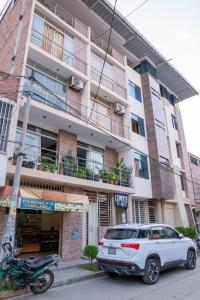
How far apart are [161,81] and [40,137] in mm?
16208

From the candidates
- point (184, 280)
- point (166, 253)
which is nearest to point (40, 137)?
point (166, 253)

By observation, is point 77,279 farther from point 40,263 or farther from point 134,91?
point 134,91

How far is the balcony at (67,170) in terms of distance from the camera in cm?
971

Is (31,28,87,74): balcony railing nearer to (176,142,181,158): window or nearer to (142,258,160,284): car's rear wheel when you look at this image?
(142,258,160,284): car's rear wheel

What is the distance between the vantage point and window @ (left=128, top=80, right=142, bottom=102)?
1834cm

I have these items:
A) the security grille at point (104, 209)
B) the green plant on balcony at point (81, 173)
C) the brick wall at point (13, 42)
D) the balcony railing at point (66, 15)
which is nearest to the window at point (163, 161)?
the security grille at point (104, 209)

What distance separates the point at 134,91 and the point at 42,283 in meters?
15.9

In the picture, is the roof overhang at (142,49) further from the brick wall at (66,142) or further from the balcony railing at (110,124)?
the brick wall at (66,142)

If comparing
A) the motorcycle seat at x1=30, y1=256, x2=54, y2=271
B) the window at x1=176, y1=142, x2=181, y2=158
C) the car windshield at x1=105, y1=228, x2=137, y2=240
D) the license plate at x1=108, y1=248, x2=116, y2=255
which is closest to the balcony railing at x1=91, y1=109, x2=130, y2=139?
the car windshield at x1=105, y1=228, x2=137, y2=240

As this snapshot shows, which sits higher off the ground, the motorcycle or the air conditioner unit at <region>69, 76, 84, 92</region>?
the air conditioner unit at <region>69, 76, 84, 92</region>

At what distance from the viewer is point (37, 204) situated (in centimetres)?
822

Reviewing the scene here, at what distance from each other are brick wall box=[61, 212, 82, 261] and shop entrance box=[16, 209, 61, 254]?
2.17 metres

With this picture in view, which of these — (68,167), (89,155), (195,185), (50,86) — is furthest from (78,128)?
(195,185)

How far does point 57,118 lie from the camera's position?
11508 millimetres
